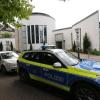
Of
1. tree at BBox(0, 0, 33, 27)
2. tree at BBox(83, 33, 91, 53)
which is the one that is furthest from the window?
tree at BBox(83, 33, 91, 53)

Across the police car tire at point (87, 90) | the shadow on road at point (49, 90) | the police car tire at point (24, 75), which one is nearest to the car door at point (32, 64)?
the police car tire at point (24, 75)

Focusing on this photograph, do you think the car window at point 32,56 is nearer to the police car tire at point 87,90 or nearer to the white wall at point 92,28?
the police car tire at point 87,90

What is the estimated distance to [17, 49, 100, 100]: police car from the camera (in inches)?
232

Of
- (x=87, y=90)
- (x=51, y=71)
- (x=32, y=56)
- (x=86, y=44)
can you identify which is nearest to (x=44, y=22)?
(x=86, y=44)

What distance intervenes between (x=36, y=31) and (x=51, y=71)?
3554 cm

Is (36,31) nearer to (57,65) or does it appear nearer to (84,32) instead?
(84,32)

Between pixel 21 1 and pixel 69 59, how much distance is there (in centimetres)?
809

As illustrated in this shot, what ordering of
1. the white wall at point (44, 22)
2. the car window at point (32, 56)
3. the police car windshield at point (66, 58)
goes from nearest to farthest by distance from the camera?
the police car windshield at point (66, 58) < the car window at point (32, 56) < the white wall at point (44, 22)

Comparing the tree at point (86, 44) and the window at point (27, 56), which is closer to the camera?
the window at point (27, 56)

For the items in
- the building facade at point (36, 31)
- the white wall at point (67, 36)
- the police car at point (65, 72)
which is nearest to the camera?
the police car at point (65, 72)

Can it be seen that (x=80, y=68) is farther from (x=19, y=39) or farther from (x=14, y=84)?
(x=19, y=39)

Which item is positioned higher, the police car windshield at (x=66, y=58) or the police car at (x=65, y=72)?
the police car windshield at (x=66, y=58)

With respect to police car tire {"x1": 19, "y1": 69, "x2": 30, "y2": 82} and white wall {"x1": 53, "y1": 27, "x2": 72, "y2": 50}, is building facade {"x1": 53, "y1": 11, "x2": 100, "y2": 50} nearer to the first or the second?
white wall {"x1": 53, "y1": 27, "x2": 72, "y2": 50}

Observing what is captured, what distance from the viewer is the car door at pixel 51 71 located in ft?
22.3
